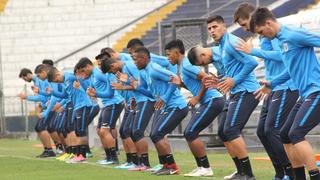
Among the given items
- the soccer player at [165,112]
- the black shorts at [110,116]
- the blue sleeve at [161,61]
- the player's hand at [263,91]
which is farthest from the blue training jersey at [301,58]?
the black shorts at [110,116]

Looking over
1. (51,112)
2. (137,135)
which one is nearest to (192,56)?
(137,135)

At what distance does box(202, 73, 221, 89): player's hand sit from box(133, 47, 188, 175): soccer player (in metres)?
1.27

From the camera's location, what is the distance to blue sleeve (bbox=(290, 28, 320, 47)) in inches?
397

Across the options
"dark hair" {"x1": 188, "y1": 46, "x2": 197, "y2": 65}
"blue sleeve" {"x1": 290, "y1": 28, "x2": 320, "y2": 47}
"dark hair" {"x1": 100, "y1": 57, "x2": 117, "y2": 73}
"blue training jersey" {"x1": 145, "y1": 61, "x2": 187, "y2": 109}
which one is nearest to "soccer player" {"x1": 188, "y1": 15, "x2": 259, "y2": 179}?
"dark hair" {"x1": 188, "y1": 46, "x2": 197, "y2": 65}

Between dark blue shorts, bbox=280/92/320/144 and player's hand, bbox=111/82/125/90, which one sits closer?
dark blue shorts, bbox=280/92/320/144

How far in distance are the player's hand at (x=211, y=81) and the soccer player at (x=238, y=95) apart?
0.18 meters

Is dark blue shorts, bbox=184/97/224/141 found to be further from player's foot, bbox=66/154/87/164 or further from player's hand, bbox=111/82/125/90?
player's foot, bbox=66/154/87/164

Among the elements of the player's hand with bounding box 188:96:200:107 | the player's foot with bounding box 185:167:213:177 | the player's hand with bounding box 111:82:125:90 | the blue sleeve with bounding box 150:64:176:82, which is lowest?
the player's foot with bounding box 185:167:213:177

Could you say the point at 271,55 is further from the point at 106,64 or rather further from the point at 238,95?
the point at 106,64

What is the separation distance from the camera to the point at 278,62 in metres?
11.8

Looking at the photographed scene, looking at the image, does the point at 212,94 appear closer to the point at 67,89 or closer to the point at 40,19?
the point at 67,89

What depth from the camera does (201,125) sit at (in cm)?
1355

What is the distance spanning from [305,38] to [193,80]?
150 inches

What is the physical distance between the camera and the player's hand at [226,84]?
1205cm
